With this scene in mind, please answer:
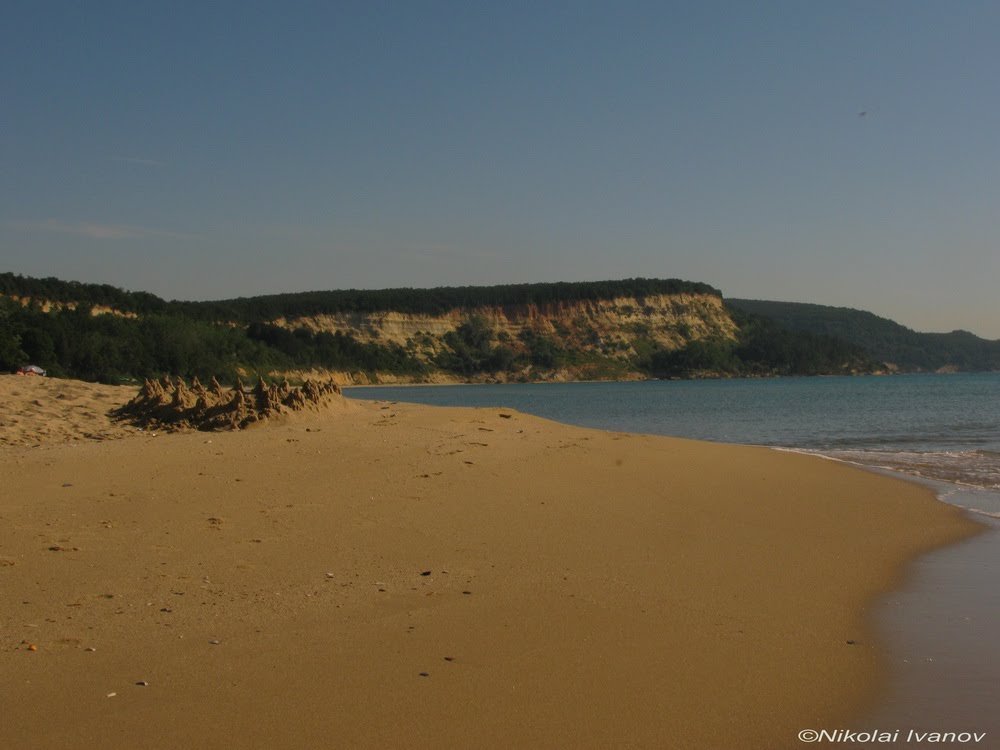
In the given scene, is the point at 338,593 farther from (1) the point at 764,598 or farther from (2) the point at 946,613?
(2) the point at 946,613

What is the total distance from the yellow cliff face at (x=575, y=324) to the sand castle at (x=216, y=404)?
106 meters

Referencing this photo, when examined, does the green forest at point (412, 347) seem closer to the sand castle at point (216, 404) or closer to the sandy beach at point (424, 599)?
the sand castle at point (216, 404)

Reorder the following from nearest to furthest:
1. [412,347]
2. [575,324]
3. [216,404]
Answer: [216,404] < [412,347] < [575,324]

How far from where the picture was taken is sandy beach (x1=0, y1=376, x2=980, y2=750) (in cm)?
418

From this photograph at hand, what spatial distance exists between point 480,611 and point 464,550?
5.12 feet

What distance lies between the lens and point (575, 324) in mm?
133125

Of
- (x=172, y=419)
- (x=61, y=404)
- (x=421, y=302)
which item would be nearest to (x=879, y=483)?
(x=172, y=419)

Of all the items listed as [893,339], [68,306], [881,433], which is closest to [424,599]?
[881,433]

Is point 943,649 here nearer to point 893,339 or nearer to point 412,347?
point 412,347

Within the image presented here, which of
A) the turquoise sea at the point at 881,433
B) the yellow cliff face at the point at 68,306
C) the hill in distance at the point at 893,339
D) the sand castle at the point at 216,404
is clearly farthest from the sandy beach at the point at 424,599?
the hill in distance at the point at 893,339

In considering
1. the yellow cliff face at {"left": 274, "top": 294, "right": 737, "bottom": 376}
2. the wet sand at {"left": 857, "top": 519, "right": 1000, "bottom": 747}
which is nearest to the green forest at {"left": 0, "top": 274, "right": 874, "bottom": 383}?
the yellow cliff face at {"left": 274, "top": 294, "right": 737, "bottom": 376}

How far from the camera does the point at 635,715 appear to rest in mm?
4270

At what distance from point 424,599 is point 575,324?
5039 inches

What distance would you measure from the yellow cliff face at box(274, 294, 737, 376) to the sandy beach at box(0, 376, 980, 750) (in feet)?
372
